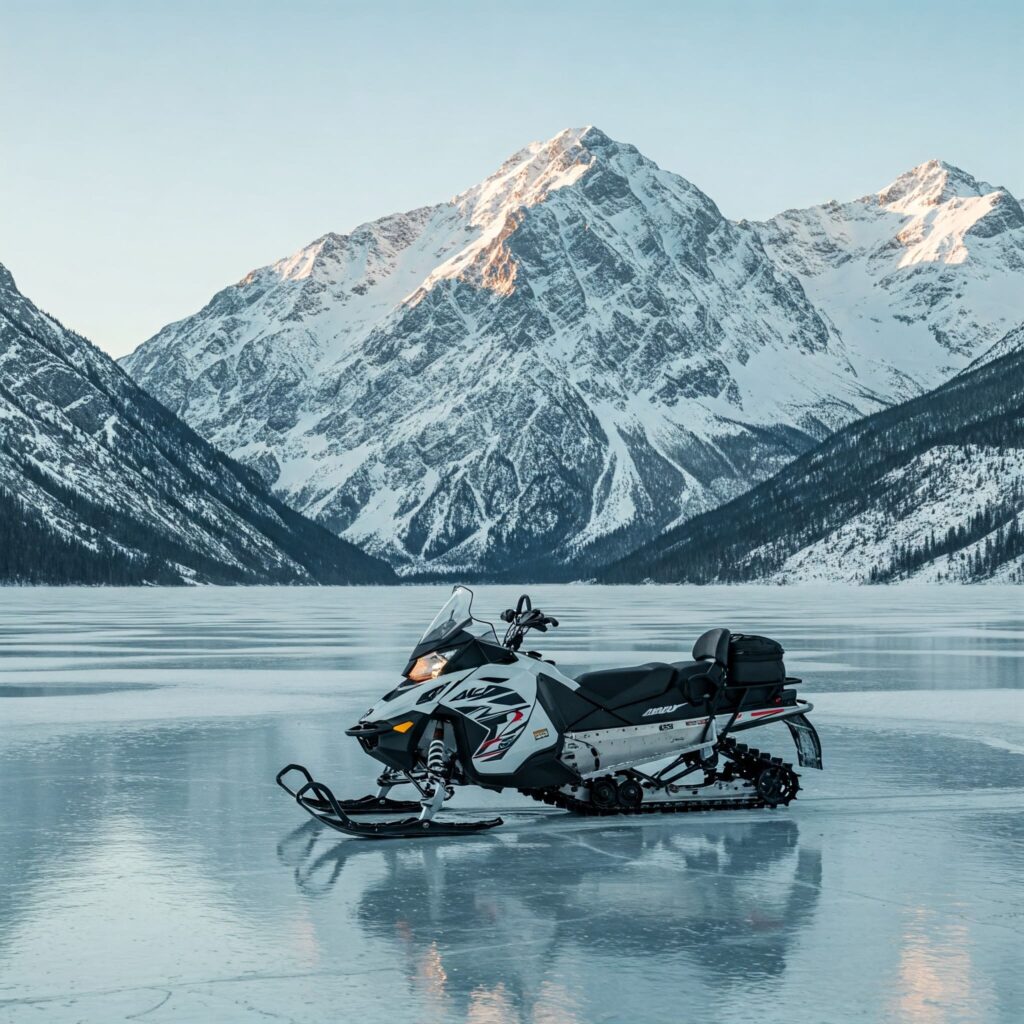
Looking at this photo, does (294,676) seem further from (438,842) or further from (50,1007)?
(50,1007)

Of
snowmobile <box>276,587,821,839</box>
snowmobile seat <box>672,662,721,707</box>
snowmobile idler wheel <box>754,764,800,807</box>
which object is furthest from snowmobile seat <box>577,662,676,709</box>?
snowmobile idler wheel <box>754,764,800,807</box>

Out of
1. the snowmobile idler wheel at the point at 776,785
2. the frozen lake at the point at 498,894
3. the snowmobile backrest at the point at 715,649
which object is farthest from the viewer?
the snowmobile backrest at the point at 715,649

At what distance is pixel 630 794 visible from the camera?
49.6 ft

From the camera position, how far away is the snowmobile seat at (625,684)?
49.5 feet

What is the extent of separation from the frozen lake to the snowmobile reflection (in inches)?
1.3

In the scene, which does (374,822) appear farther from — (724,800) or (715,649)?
(715,649)

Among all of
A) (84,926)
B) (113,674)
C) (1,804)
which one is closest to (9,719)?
(1,804)

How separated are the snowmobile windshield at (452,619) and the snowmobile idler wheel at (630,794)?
7.47 feet


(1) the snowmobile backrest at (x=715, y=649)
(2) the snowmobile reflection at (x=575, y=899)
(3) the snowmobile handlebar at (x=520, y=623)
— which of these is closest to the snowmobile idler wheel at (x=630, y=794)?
(2) the snowmobile reflection at (x=575, y=899)

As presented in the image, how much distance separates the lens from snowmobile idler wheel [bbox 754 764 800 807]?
15430 millimetres

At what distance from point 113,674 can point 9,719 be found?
1054 centimetres


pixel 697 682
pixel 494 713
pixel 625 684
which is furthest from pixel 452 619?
pixel 697 682

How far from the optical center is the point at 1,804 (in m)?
15.3

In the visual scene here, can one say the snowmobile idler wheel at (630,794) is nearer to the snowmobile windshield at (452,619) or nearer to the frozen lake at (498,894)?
the frozen lake at (498,894)
